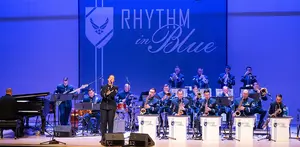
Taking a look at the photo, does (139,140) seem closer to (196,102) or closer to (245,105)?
(196,102)

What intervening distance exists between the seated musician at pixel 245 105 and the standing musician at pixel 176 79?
285cm

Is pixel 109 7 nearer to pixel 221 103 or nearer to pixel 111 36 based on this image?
pixel 111 36

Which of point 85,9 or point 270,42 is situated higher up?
point 85,9

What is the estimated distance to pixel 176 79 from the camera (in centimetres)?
1700

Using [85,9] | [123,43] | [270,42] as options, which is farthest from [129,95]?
[270,42]

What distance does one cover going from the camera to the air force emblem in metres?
18.8

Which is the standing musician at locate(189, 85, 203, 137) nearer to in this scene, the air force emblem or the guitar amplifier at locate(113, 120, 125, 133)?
the guitar amplifier at locate(113, 120, 125, 133)

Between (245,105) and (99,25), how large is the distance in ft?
23.7

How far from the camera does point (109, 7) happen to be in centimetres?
1881

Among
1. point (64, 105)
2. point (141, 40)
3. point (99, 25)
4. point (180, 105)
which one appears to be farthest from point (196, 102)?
point (99, 25)

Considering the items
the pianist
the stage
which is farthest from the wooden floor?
the pianist

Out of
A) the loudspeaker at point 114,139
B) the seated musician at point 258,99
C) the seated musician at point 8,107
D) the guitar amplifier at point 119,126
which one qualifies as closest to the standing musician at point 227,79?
the seated musician at point 258,99

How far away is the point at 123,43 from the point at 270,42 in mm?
5766

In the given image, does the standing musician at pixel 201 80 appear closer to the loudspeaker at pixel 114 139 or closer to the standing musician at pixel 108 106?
the standing musician at pixel 108 106
